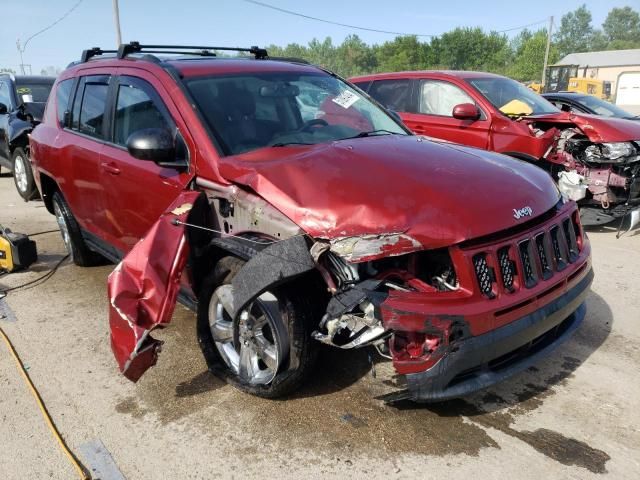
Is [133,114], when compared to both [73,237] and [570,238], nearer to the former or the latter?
[73,237]

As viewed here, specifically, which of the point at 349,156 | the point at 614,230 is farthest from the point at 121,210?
the point at 614,230

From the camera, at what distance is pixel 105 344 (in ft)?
12.8

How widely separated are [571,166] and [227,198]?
524 cm

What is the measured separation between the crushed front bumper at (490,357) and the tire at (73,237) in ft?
12.7

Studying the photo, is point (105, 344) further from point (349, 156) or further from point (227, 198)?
point (349, 156)

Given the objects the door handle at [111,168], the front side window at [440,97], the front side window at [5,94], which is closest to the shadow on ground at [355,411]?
the door handle at [111,168]

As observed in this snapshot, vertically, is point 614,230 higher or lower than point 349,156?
lower

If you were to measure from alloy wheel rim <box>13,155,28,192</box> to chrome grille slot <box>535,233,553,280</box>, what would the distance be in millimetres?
8056

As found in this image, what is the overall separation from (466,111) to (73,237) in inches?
179

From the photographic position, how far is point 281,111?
363cm

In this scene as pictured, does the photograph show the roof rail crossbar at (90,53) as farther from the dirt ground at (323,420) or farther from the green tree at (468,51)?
the green tree at (468,51)

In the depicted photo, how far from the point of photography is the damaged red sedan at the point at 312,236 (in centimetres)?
252

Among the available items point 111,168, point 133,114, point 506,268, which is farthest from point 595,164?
point 111,168

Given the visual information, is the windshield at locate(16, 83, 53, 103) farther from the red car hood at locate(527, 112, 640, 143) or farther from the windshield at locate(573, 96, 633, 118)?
the windshield at locate(573, 96, 633, 118)
